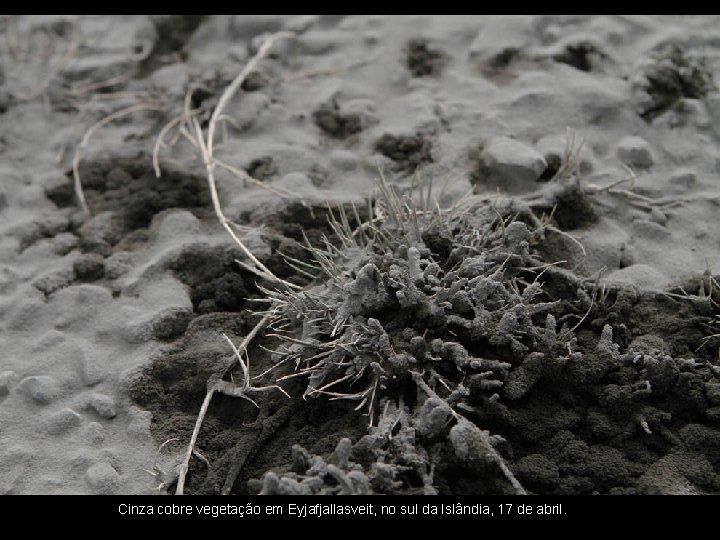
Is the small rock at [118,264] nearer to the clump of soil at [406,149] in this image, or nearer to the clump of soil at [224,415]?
the clump of soil at [224,415]

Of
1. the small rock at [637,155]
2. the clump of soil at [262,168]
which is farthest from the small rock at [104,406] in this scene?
the small rock at [637,155]

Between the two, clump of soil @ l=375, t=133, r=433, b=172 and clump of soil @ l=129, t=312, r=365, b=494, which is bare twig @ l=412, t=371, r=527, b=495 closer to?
clump of soil @ l=129, t=312, r=365, b=494

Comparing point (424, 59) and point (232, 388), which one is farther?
point (424, 59)

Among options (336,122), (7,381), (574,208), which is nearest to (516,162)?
(574,208)

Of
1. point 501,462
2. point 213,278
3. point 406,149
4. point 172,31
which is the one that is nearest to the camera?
point 501,462

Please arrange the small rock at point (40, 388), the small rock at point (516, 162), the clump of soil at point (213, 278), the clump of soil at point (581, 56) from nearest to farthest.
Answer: the small rock at point (40, 388)
the clump of soil at point (213, 278)
the small rock at point (516, 162)
the clump of soil at point (581, 56)

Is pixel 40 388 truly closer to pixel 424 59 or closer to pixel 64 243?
pixel 64 243

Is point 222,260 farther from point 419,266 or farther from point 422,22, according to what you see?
point 422,22

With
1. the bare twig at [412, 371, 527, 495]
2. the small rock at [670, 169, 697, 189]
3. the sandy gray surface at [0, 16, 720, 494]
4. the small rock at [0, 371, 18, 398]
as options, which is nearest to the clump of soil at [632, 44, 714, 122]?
the sandy gray surface at [0, 16, 720, 494]
